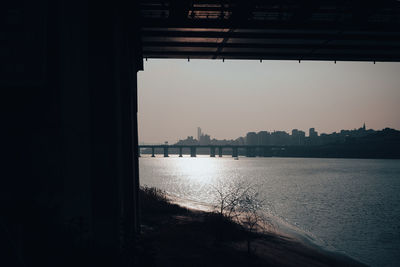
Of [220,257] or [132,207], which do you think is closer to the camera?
[132,207]

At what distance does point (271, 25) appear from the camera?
8.18 meters

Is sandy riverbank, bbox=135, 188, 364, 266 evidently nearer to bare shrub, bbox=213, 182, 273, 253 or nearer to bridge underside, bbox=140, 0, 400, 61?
bare shrub, bbox=213, 182, 273, 253

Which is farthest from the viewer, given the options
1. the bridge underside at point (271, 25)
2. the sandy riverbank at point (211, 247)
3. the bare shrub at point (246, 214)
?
the bare shrub at point (246, 214)

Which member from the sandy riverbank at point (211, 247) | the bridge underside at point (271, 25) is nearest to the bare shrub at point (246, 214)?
the sandy riverbank at point (211, 247)

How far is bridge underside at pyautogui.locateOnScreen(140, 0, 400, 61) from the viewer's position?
7.41 meters

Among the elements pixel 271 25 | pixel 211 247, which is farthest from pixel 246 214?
pixel 271 25

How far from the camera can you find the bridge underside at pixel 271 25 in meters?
7.41

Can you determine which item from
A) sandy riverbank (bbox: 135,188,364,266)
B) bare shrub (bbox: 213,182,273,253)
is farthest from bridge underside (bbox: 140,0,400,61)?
bare shrub (bbox: 213,182,273,253)

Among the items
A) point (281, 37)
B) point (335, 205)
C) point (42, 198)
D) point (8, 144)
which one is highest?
point (281, 37)

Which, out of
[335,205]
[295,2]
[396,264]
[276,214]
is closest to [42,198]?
[295,2]

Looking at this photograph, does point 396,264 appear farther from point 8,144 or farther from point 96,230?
point 8,144

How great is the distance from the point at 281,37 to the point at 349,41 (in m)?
2.51

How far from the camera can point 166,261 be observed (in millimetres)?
9891

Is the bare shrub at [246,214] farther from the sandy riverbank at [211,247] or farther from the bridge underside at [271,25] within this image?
the bridge underside at [271,25]
